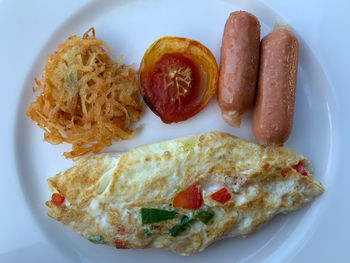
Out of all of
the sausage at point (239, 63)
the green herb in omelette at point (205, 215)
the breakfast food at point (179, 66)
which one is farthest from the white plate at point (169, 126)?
the green herb in omelette at point (205, 215)

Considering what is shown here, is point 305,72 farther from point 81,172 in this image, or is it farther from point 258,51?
point 81,172

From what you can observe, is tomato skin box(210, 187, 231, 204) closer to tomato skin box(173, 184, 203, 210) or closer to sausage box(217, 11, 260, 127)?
tomato skin box(173, 184, 203, 210)

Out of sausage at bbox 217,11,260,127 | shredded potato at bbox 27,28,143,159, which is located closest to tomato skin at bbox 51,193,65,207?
shredded potato at bbox 27,28,143,159

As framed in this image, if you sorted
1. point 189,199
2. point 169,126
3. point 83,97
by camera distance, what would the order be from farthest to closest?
point 169,126
point 83,97
point 189,199

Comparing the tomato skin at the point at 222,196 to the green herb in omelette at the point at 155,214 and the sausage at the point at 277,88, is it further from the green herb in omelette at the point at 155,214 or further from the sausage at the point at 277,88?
the sausage at the point at 277,88

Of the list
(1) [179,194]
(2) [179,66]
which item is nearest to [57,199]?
(1) [179,194]

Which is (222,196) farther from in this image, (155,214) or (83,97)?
(83,97)
